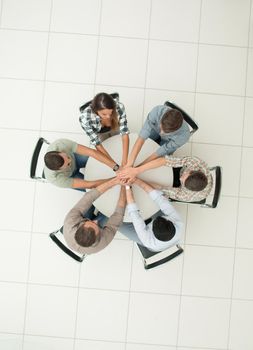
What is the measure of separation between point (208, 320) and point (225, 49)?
8.82 ft

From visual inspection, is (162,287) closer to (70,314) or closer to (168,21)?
(70,314)

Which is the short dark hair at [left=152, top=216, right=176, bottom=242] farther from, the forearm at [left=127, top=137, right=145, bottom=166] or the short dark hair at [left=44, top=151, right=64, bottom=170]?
the short dark hair at [left=44, top=151, right=64, bottom=170]

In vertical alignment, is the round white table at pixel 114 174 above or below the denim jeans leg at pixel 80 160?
below

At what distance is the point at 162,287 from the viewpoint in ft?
11.3

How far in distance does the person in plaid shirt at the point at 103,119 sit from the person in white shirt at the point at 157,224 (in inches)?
11.5

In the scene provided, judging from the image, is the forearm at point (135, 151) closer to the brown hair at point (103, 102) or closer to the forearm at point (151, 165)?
the forearm at point (151, 165)

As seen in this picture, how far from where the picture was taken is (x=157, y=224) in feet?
8.04

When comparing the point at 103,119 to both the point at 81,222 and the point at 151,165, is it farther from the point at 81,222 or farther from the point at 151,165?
the point at 81,222

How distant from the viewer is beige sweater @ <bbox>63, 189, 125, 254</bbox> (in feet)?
8.45

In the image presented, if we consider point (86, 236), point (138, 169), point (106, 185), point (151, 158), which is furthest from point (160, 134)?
point (86, 236)

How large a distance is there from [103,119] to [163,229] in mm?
983

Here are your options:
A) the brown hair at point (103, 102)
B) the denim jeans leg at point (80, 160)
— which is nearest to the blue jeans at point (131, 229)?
the denim jeans leg at point (80, 160)

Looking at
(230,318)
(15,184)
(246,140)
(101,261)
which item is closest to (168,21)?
(246,140)

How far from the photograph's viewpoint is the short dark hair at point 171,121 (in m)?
2.51
